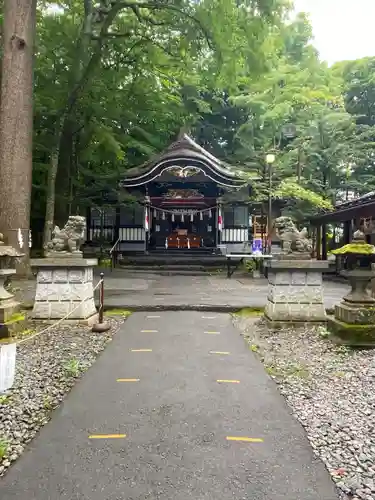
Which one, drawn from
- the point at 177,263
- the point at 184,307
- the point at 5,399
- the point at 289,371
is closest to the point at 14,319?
the point at 5,399

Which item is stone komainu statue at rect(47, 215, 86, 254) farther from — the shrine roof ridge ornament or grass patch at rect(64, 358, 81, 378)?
the shrine roof ridge ornament

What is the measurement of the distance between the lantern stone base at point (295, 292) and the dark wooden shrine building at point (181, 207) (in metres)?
14.1

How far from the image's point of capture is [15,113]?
11.5 meters

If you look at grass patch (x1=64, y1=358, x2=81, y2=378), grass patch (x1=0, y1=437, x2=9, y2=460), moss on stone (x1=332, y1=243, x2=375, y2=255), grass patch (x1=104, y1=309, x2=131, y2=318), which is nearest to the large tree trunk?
grass patch (x1=104, y1=309, x2=131, y2=318)

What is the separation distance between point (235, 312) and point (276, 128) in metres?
18.8

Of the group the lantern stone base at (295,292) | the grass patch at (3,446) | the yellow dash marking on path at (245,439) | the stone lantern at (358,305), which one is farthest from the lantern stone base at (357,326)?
the grass patch at (3,446)

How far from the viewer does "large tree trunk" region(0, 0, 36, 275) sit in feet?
37.1

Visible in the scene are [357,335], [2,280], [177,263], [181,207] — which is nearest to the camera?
[357,335]

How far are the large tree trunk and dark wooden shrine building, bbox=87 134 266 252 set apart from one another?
982cm

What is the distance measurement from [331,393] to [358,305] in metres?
2.14

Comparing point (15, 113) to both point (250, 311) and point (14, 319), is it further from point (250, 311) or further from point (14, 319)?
point (250, 311)

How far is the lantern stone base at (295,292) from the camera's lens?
751cm

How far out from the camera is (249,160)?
25.5m

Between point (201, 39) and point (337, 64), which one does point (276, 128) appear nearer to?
point (337, 64)
